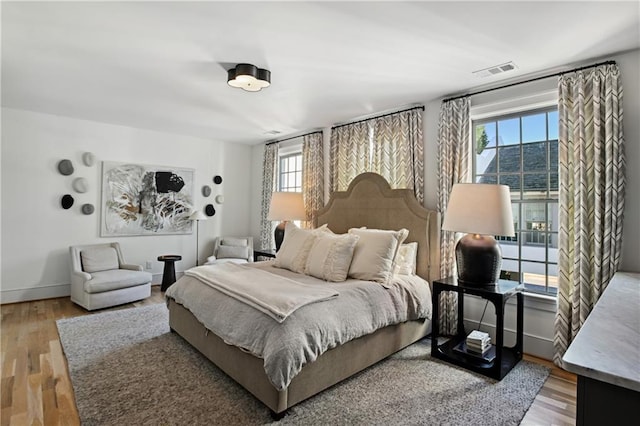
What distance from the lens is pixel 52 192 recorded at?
461cm

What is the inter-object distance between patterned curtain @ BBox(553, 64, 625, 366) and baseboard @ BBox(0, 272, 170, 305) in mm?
5921

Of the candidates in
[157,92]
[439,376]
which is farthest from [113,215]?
[439,376]

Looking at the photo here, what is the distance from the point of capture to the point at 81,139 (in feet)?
15.7

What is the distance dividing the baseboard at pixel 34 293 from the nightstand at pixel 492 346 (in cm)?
496

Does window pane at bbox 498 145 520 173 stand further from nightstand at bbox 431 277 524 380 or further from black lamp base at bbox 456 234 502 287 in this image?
nightstand at bbox 431 277 524 380

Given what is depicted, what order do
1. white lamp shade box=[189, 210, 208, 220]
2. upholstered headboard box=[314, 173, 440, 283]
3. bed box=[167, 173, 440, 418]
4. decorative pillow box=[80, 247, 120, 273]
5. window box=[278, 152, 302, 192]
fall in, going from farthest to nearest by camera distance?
window box=[278, 152, 302, 192]
white lamp shade box=[189, 210, 208, 220]
decorative pillow box=[80, 247, 120, 273]
upholstered headboard box=[314, 173, 440, 283]
bed box=[167, 173, 440, 418]

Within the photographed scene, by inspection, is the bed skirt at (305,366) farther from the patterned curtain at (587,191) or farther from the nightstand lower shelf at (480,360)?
the patterned curtain at (587,191)

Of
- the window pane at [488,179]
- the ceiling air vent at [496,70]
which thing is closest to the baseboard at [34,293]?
the window pane at [488,179]

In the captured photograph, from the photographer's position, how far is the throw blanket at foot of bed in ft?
7.22

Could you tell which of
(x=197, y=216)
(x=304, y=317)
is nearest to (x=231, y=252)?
(x=197, y=216)

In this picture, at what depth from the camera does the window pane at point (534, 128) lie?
310 centimetres

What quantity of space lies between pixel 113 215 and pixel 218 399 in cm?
396

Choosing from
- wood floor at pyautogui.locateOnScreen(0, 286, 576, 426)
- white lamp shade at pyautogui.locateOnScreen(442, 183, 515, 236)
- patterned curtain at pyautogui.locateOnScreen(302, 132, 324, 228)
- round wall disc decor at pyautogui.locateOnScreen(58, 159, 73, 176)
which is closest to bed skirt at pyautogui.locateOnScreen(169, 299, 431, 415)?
wood floor at pyautogui.locateOnScreen(0, 286, 576, 426)

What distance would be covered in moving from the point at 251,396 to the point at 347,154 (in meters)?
3.17
